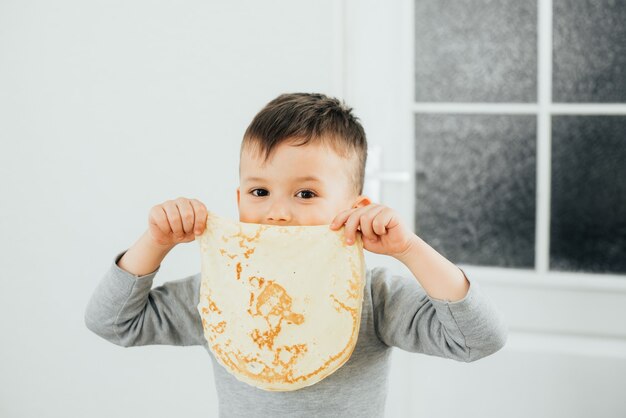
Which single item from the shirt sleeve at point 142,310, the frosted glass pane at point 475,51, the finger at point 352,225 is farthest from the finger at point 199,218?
the frosted glass pane at point 475,51

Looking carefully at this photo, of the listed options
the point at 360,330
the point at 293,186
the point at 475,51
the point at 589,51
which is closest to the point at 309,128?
the point at 293,186

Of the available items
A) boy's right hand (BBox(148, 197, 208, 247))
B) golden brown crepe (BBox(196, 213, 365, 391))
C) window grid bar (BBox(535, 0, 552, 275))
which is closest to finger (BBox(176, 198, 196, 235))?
boy's right hand (BBox(148, 197, 208, 247))

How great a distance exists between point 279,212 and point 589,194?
889 mm

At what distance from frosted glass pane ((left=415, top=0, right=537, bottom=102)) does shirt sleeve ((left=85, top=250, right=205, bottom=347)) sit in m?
0.80

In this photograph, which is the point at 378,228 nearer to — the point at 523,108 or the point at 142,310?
the point at 142,310

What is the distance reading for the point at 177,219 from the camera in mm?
1119

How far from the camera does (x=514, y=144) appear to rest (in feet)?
5.57

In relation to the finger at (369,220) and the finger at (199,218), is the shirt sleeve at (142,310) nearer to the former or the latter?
the finger at (199,218)

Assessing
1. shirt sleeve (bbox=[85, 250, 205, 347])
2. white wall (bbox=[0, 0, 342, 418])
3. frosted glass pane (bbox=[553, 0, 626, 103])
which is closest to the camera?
shirt sleeve (bbox=[85, 250, 205, 347])

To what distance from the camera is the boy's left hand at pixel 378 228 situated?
3.43ft

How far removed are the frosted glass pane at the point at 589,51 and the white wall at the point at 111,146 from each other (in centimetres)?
50

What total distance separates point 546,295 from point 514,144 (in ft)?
1.17

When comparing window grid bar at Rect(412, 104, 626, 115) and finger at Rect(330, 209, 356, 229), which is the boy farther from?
window grid bar at Rect(412, 104, 626, 115)

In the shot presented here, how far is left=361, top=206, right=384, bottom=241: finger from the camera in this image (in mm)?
1045
